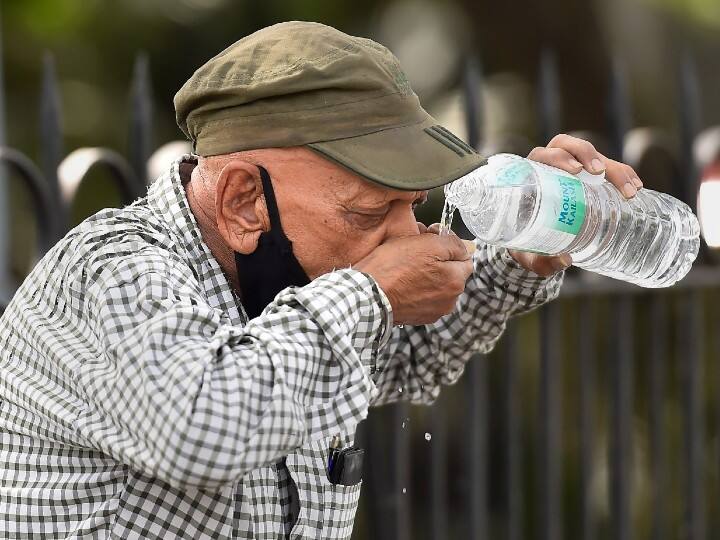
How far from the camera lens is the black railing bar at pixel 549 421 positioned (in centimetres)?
404

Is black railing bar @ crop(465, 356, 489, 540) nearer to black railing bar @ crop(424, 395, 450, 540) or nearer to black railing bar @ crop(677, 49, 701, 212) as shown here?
black railing bar @ crop(424, 395, 450, 540)

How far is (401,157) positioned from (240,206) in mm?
293

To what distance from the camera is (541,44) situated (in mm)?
6387

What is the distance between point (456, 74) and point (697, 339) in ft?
7.80

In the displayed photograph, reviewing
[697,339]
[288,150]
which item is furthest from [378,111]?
[697,339]

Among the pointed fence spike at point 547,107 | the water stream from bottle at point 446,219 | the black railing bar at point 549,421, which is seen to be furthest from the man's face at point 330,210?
the black railing bar at point 549,421

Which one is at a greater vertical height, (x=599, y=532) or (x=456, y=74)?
(x=456, y=74)

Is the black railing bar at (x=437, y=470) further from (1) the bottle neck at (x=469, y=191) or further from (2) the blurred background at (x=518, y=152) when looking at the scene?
(1) the bottle neck at (x=469, y=191)

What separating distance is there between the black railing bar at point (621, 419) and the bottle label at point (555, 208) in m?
1.76

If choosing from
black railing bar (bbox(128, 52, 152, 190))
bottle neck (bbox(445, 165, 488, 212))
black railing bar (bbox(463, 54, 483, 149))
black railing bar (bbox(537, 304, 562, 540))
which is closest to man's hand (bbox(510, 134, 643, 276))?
bottle neck (bbox(445, 165, 488, 212))

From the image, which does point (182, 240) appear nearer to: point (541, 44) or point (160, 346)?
point (160, 346)

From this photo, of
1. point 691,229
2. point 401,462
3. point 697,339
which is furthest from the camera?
point 697,339

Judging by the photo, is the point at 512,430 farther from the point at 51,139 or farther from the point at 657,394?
the point at 51,139

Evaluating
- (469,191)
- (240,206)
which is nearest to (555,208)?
(469,191)
